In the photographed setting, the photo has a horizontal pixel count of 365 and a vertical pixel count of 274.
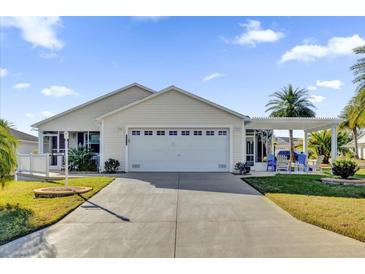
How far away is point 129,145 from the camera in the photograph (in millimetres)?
17812

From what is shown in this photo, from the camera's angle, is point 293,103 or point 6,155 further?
point 293,103

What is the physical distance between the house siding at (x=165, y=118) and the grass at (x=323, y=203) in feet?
16.8

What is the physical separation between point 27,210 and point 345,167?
12233 mm

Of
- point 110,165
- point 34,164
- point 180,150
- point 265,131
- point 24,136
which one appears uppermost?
point 24,136

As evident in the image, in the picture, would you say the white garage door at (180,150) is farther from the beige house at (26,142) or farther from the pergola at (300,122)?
the beige house at (26,142)

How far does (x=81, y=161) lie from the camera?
1950cm

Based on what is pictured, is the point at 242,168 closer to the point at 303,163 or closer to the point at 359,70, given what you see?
the point at 303,163

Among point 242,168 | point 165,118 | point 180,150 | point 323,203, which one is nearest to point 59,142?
point 165,118

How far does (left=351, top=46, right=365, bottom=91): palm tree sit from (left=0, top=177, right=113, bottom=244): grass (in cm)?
2006

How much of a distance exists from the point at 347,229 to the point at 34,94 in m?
20.9

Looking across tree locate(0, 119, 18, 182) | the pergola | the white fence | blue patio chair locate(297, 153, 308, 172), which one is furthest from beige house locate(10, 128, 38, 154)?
blue patio chair locate(297, 153, 308, 172)
